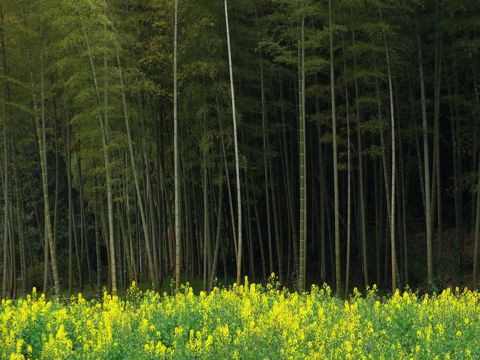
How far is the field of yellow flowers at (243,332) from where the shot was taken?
5094 millimetres

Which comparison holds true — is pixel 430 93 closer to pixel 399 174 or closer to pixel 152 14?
pixel 399 174

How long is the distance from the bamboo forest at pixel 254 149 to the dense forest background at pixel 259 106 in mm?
69

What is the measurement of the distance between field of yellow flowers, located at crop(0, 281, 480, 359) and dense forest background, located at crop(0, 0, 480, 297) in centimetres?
402

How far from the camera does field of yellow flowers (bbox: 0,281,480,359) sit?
201 inches

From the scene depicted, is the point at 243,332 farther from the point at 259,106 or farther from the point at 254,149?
the point at 259,106

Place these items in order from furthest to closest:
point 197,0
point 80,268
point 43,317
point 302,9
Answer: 1. point 80,268
2. point 197,0
3. point 302,9
4. point 43,317

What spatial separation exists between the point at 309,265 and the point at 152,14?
9.68 metres

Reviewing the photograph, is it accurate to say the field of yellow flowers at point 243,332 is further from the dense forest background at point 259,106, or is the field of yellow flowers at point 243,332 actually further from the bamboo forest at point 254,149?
the dense forest background at point 259,106

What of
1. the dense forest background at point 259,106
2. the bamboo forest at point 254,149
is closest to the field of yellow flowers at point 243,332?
the bamboo forest at point 254,149

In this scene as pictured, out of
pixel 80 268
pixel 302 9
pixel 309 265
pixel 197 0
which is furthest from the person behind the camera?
pixel 80 268

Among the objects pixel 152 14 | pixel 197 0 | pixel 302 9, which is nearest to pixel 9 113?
pixel 152 14

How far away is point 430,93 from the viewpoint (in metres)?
18.1

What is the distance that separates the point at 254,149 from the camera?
16.1 meters

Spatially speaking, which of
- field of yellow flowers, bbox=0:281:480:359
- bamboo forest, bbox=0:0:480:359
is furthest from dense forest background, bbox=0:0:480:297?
field of yellow flowers, bbox=0:281:480:359
